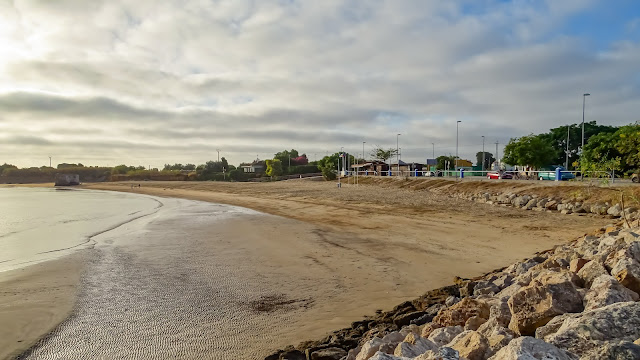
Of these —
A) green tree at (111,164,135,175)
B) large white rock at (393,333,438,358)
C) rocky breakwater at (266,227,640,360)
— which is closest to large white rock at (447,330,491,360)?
rocky breakwater at (266,227,640,360)

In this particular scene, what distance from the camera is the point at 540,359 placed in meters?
2.86

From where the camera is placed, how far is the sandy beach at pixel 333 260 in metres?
6.96

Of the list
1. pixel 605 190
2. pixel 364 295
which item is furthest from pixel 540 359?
pixel 605 190

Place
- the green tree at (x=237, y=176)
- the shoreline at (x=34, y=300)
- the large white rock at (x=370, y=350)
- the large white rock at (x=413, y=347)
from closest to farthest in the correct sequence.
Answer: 1. the large white rock at (x=413, y=347)
2. the large white rock at (x=370, y=350)
3. the shoreline at (x=34, y=300)
4. the green tree at (x=237, y=176)

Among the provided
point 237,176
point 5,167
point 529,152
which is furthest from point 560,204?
point 5,167

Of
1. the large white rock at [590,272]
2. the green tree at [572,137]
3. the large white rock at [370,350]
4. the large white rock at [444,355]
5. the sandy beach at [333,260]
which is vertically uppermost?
the green tree at [572,137]

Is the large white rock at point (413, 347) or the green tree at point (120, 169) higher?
the green tree at point (120, 169)

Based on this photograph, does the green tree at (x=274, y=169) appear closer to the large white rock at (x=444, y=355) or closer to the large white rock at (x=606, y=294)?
the large white rock at (x=606, y=294)

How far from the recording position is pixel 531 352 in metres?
Answer: 2.90

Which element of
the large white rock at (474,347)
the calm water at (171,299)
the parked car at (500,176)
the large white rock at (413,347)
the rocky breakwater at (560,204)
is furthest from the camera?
the parked car at (500,176)

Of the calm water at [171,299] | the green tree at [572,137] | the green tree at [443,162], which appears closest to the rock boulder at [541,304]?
the calm water at [171,299]

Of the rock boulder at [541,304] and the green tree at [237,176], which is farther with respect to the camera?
the green tree at [237,176]

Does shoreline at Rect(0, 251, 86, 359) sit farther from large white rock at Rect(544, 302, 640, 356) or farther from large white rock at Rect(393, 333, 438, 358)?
large white rock at Rect(544, 302, 640, 356)

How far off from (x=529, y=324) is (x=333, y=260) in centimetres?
726
